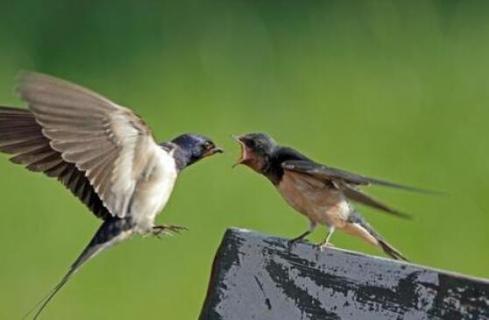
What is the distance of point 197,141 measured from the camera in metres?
4.05

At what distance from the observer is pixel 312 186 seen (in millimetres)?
3703

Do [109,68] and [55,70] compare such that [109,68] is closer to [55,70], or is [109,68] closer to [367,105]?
[55,70]

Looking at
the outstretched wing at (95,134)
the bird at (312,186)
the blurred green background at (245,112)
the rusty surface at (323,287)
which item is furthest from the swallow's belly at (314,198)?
the blurred green background at (245,112)

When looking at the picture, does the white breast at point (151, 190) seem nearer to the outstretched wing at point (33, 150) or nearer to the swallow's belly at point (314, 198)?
the outstretched wing at point (33, 150)

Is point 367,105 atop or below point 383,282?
atop

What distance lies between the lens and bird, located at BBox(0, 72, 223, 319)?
3477 mm

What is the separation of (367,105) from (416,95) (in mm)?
163

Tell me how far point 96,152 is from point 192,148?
0.46 metres

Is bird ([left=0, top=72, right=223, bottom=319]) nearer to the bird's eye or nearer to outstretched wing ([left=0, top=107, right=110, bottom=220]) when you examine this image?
outstretched wing ([left=0, top=107, right=110, bottom=220])

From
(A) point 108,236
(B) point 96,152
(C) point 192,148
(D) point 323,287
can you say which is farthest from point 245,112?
(D) point 323,287

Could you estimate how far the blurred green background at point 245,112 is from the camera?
5.41m

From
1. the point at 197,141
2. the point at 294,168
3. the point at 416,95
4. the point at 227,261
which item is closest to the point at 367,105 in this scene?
the point at 416,95

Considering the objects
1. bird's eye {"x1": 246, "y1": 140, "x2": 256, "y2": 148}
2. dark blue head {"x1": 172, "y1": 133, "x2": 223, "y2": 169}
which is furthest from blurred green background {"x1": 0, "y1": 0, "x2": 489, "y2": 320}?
bird's eye {"x1": 246, "y1": 140, "x2": 256, "y2": 148}

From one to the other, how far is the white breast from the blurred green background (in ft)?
4.69
